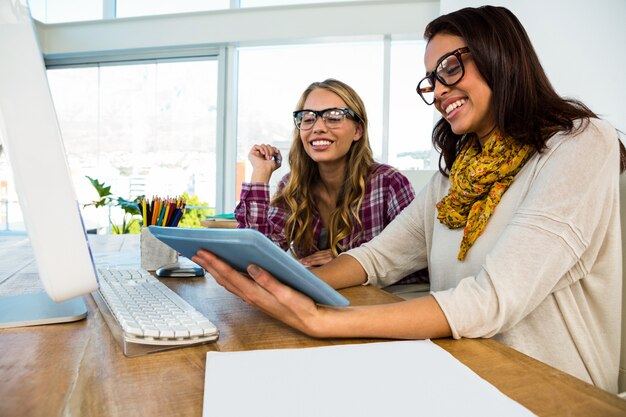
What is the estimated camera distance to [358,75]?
209 inches

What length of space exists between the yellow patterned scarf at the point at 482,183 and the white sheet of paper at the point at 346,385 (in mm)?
474

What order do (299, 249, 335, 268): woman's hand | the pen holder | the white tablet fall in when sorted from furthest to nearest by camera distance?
1. (299, 249, 335, 268): woman's hand
2. the pen holder
3. the white tablet

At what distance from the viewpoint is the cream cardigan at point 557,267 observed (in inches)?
29.3

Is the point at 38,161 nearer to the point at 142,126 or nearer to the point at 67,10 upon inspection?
the point at 142,126

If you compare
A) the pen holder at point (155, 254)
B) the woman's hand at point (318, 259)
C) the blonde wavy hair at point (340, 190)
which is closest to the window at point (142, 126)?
the blonde wavy hair at point (340, 190)

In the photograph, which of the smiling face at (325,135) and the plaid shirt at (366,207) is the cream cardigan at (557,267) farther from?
the smiling face at (325,135)

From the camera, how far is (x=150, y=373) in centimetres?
55

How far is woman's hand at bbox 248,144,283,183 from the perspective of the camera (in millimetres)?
2092

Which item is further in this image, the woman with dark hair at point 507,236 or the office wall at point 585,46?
the office wall at point 585,46

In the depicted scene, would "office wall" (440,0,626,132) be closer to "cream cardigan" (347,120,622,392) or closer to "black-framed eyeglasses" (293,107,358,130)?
"black-framed eyeglasses" (293,107,358,130)

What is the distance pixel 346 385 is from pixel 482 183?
27.2 inches

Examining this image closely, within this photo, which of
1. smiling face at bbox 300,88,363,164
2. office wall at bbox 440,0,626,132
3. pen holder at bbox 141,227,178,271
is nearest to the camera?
pen holder at bbox 141,227,178,271

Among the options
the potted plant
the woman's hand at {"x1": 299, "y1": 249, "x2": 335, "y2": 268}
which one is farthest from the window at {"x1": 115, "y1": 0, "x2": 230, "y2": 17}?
the woman's hand at {"x1": 299, "y1": 249, "x2": 335, "y2": 268}

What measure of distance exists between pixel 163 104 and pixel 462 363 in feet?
18.7
